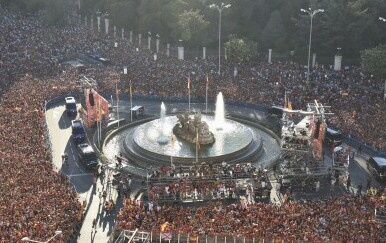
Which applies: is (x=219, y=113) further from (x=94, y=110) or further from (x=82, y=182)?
(x=82, y=182)

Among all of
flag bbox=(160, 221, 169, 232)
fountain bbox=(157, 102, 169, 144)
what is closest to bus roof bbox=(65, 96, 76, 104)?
fountain bbox=(157, 102, 169, 144)

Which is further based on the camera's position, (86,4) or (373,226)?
(86,4)

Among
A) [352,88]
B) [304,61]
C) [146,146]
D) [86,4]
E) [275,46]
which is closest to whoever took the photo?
[146,146]

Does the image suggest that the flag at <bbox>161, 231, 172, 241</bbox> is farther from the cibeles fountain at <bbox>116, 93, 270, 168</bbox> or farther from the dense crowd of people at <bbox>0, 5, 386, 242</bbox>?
the cibeles fountain at <bbox>116, 93, 270, 168</bbox>

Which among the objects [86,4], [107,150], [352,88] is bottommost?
[107,150]

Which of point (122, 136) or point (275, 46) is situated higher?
point (275, 46)

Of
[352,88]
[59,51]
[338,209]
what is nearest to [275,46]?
[352,88]

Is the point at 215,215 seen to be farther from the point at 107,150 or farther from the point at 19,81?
the point at 19,81

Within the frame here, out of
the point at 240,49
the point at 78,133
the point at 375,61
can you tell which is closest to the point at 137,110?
the point at 78,133
